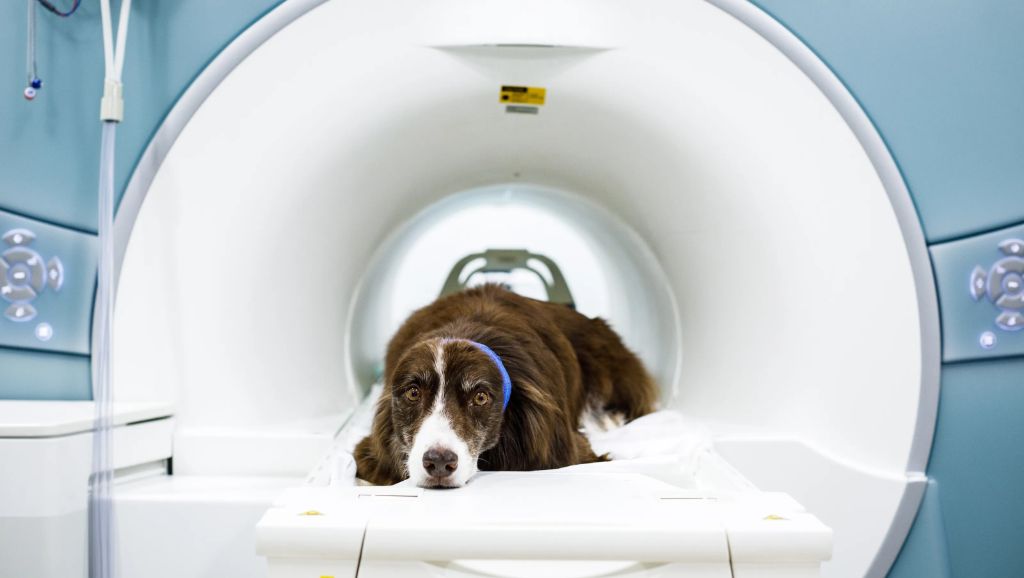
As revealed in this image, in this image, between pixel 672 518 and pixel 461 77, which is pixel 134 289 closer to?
pixel 461 77

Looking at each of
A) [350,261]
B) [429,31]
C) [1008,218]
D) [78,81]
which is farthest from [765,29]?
[78,81]

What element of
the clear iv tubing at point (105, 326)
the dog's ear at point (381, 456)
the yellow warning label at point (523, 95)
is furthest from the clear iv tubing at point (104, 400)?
the yellow warning label at point (523, 95)

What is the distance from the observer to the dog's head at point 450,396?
5.32 ft

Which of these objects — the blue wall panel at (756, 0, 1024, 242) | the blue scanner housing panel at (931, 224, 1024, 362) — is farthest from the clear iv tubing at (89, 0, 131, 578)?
the blue scanner housing panel at (931, 224, 1024, 362)

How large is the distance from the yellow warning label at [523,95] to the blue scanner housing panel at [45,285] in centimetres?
100

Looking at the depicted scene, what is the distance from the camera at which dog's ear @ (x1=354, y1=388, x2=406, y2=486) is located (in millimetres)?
1757

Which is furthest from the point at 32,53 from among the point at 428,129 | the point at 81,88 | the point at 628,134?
the point at 628,134

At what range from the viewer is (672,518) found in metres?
1.20

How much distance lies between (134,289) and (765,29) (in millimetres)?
1493

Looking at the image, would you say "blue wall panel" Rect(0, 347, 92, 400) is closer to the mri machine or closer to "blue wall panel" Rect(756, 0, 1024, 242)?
the mri machine

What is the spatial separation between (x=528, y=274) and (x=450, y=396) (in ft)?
8.26

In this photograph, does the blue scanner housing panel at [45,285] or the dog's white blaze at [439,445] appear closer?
the dog's white blaze at [439,445]

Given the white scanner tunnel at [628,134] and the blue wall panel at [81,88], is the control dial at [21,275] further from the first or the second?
the white scanner tunnel at [628,134]

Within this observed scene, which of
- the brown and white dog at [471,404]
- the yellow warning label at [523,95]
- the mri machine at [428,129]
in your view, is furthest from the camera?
the yellow warning label at [523,95]
